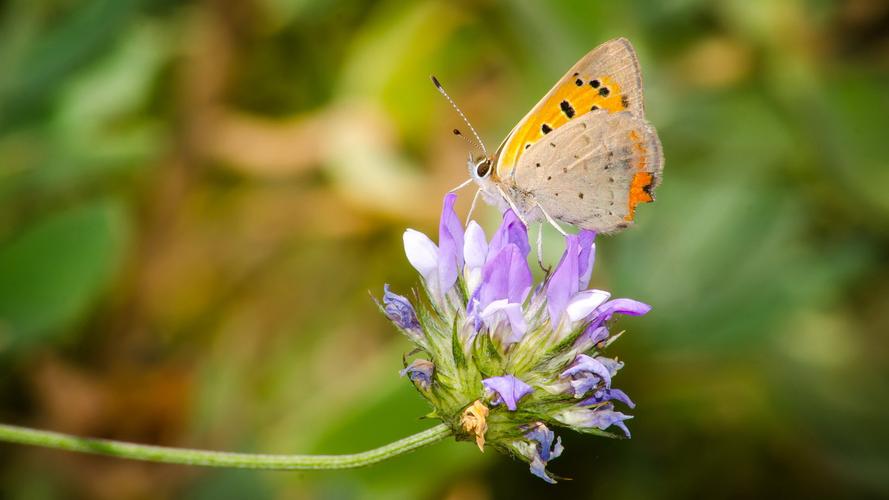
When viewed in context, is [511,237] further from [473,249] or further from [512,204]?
[512,204]

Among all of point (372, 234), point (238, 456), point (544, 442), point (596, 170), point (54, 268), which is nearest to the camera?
point (238, 456)

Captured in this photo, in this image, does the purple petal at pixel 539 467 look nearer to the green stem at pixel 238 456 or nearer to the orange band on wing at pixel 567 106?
the green stem at pixel 238 456

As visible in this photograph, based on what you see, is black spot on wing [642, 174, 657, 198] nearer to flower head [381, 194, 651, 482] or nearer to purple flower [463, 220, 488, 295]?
flower head [381, 194, 651, 482]

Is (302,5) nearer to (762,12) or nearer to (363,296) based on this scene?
(363,296)

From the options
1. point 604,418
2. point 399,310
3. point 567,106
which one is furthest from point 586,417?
point 567,106

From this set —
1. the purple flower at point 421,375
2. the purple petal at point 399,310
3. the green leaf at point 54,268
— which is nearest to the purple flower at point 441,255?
the purple petal at point 399,310

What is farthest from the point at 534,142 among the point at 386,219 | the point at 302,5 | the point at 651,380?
the point at 302,5

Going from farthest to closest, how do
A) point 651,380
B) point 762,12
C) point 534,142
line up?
1. point 762,12
2. point 651,380
3. point 534,142
